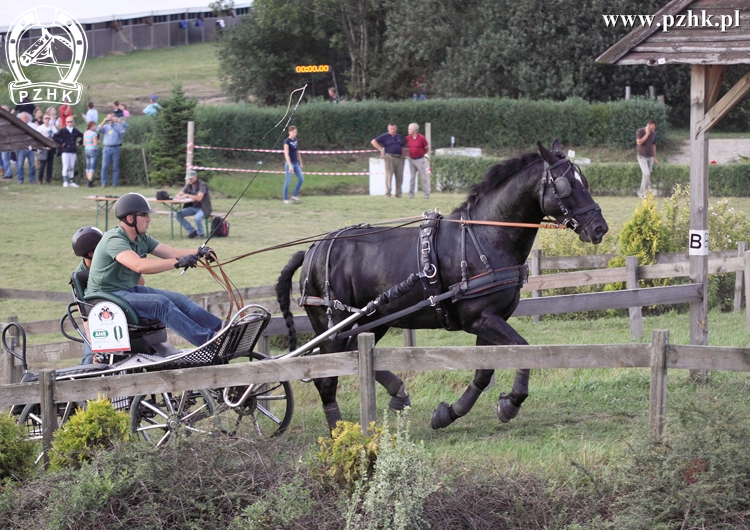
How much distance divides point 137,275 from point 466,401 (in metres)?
2.75

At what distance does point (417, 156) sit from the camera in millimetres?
20844

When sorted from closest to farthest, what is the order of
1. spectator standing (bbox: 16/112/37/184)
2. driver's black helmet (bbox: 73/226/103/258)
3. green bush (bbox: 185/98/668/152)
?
driver's black helmet (bbox: 73/226/103/258) < spectator standing (bbox: 16/112/37/184) < green bush (bbox: 185/98/668/152)

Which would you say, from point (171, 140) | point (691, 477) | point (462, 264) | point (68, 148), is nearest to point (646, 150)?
point (171, 140)

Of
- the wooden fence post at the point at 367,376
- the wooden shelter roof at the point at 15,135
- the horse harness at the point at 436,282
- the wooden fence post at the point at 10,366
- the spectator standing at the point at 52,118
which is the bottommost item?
the wooden fence post at the point at 10,366

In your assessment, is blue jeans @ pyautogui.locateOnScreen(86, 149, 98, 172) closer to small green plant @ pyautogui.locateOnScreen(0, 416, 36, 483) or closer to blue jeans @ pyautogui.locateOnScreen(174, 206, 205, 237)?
blue jeans @ pyautogui.locateOnScreen(174, 206, 205, 237)

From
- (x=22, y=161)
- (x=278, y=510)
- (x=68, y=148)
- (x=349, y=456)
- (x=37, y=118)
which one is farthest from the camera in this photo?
(x=37, y=118)

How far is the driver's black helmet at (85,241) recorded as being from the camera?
24.0ft

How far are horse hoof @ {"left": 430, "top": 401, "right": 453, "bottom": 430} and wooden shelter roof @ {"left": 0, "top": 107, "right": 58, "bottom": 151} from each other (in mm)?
6168

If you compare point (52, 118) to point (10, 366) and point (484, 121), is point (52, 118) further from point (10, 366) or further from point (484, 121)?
point (10, 366)

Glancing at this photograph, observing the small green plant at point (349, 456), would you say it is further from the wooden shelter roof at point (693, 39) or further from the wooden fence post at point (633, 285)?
the wooden fence post at point (633, 285)

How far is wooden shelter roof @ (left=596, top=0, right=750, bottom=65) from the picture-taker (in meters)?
7.71

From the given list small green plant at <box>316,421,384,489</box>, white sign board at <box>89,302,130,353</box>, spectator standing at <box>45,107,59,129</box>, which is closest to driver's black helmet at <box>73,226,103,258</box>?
white sign board at <box>89,302,130,353</box>

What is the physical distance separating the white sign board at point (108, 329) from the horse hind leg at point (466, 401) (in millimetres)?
2434

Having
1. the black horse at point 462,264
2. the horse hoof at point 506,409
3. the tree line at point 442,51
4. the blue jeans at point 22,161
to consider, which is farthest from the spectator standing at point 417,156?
the tree line at point 442,51
